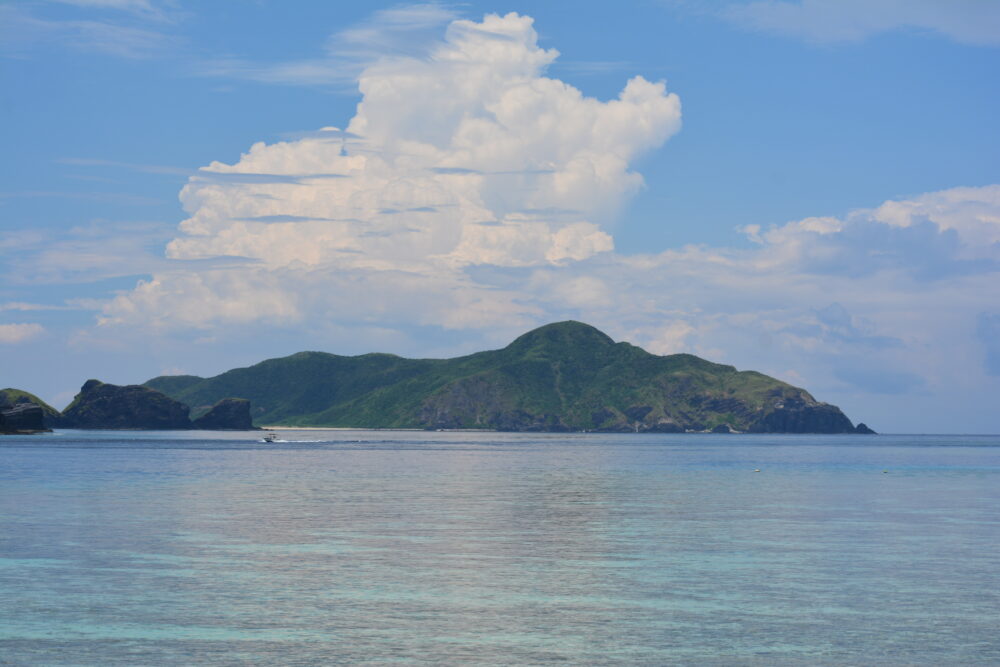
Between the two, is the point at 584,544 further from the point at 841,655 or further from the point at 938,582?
the point at 841,655

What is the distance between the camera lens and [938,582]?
42.2 meters

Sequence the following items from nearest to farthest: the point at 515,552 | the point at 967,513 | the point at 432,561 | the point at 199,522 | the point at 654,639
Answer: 1. the point at 654,639
2. the point at 432,561
3. the point at 515,552
4. the point at 199,522
5. the point at 967,513

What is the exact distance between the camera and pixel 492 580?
41688 millimetres

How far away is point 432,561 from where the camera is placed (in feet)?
154

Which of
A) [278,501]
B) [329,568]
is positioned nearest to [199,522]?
[278,501]

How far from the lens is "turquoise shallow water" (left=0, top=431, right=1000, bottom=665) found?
29672 mm

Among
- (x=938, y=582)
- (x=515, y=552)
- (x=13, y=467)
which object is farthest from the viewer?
(x=13, y=467)

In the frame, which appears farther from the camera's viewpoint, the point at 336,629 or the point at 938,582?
the point at 938,582

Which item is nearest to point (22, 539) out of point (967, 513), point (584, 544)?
point (584, 544)

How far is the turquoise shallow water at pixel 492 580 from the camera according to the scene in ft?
97.3

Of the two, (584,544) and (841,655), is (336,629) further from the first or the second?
(584,544)

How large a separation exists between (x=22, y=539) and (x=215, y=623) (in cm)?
2737

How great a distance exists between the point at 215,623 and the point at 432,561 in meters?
15.5

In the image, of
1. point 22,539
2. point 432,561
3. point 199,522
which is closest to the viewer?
point 432,561
